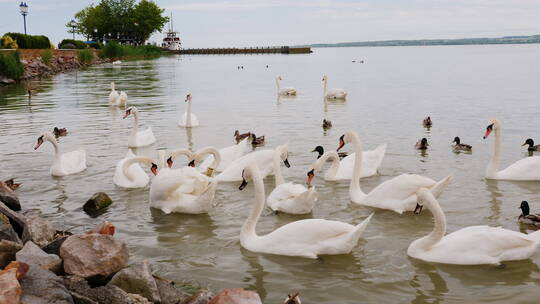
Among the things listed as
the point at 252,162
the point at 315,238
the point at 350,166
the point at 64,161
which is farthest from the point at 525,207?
the point at 64,161

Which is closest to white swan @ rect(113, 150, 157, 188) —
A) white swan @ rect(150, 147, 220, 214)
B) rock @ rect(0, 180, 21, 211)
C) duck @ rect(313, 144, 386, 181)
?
white swan @ rect(150, 147, 220, 214)

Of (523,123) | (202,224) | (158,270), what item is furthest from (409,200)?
(523,123)

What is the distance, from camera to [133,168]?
35.2 ft

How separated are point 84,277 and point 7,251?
90 centimetres

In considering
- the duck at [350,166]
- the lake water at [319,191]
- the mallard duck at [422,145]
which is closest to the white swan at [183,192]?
the lake water at [319,191]

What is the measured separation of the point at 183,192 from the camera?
29.8 feet

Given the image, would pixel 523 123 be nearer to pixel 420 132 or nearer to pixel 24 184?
pixel 420 132

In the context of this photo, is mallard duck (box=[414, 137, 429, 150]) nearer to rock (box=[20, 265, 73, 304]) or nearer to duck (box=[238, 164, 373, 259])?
duck (box=[238, 164, 373, 259])

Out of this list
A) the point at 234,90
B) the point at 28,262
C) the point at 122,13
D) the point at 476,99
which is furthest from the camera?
the point at 122,13

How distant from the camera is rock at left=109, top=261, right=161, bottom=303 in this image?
563 cm

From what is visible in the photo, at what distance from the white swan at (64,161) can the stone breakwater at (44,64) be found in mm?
27611

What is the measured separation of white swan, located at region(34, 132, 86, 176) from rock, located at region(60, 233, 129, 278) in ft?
19.4

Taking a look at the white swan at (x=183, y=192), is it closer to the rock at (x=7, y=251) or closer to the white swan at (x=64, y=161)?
the rock at (x=7, y=251)

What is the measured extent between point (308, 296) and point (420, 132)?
1162cm
